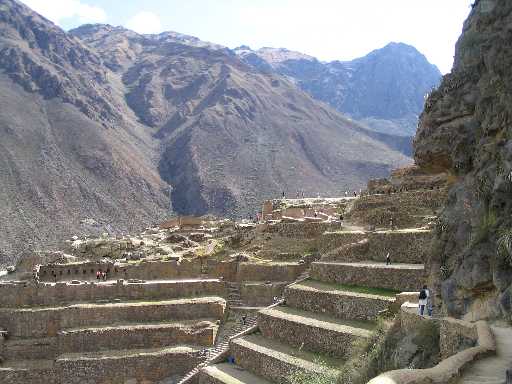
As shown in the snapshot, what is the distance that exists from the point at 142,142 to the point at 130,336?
10241 centimetres

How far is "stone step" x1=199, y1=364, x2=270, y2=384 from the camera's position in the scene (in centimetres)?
2244

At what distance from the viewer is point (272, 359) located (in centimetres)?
2191

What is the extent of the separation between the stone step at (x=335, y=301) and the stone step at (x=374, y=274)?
0.47m

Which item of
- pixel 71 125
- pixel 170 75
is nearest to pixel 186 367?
pixel 71 125

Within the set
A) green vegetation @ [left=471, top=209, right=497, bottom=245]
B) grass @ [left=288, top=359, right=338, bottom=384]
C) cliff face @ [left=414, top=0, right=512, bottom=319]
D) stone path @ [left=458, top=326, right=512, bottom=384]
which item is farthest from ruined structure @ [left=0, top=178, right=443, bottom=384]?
stone path @ [left=458, top=326, right=512, bottom=384]

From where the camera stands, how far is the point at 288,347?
75.1 feet

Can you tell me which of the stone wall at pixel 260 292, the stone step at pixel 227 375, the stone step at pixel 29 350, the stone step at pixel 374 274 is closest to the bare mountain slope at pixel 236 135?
the stone wall at pixel 260 292

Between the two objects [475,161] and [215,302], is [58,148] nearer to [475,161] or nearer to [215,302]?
[215,302]

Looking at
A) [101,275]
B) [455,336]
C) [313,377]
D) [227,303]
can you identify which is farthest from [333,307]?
[101,275]

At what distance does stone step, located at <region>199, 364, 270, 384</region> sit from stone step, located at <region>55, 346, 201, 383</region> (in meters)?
3.19

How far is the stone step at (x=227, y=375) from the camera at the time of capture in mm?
22438

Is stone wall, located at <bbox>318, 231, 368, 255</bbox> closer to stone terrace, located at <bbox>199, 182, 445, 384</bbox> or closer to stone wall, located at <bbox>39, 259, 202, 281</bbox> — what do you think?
stone terrace, located at <bbox>199, 182, 445, 384</bbox>

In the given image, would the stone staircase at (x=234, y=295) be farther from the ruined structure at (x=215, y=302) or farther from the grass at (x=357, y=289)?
the grass at (x=357, y=289)

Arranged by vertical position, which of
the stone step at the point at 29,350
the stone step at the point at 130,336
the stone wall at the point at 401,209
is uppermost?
the stone wall at the point at 401,209
